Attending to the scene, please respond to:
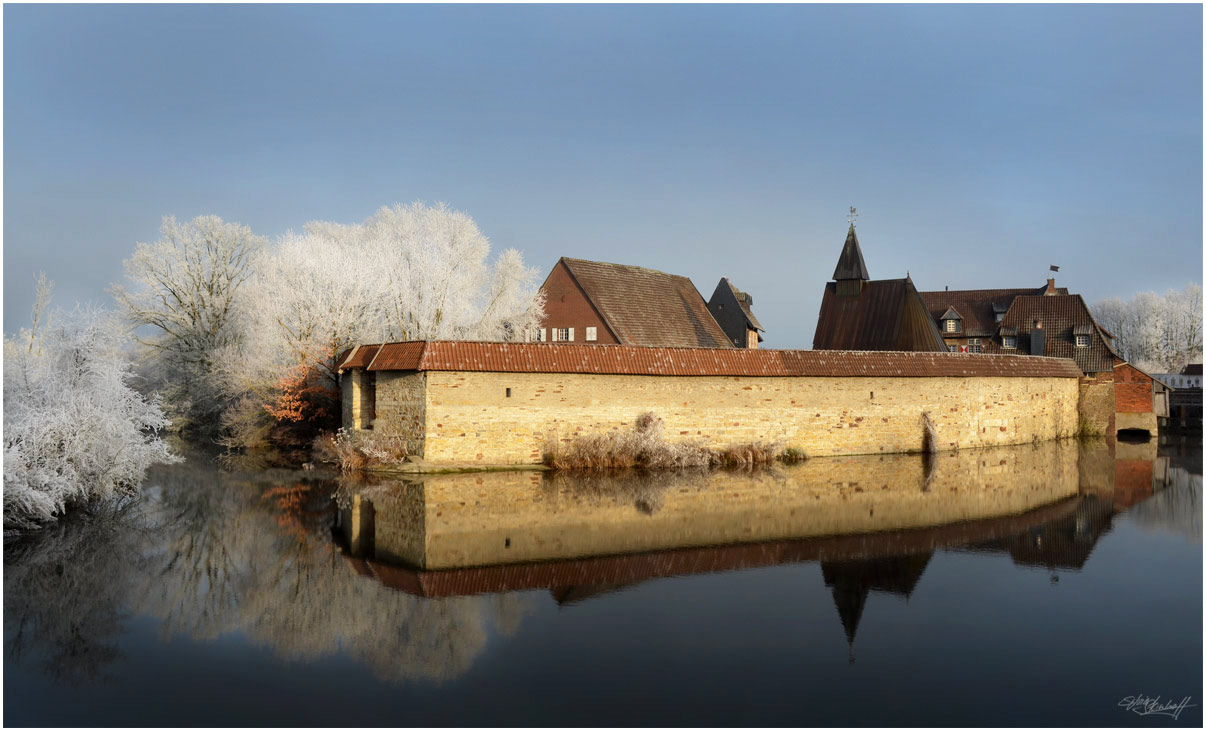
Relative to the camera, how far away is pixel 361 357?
19922 mm

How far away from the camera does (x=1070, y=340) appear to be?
35.7m

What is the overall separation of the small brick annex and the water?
11.7 ft

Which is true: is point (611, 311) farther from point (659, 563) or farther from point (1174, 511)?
point (659, 563)

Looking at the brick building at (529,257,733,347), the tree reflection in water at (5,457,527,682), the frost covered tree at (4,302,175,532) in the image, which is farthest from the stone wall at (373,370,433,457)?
the brick building at (529,257,733,347)

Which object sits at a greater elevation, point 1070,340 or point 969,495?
point 1070,340

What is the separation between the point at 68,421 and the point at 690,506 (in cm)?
976

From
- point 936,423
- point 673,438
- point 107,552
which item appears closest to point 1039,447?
point 936,423

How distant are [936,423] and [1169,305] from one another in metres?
38.6

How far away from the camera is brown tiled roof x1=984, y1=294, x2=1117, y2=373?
113 ft

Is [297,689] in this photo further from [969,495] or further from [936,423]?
[936,423]

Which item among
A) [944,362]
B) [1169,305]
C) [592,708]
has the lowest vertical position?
[592,708]

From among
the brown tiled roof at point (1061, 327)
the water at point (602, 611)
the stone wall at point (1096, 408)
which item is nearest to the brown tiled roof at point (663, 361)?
the water at point (602, 611)

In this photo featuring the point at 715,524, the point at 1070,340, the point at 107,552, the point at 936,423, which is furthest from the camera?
the point at 1070,340

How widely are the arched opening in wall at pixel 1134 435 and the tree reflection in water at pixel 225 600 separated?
2912cm
